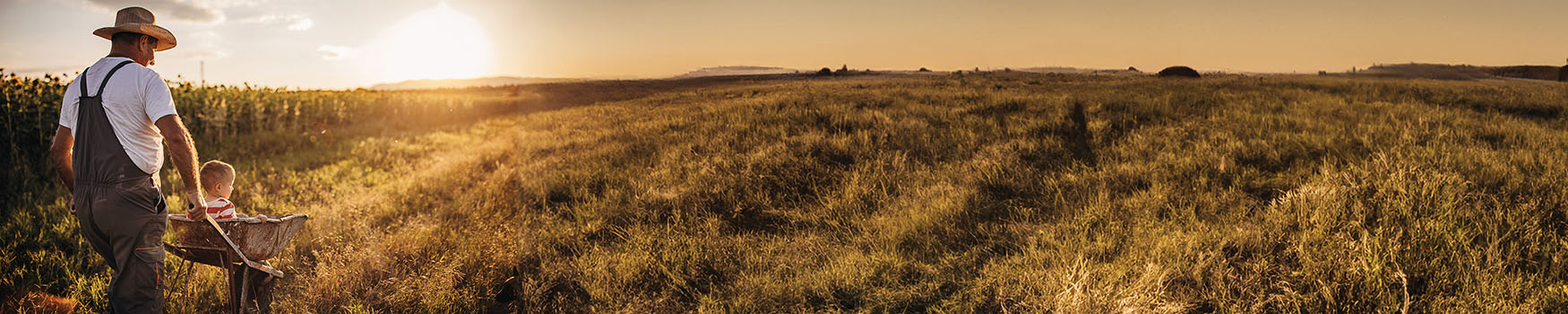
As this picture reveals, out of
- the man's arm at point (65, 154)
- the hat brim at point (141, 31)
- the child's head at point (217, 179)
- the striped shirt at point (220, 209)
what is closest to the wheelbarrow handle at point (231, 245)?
the striped shirt at point (220, 209)

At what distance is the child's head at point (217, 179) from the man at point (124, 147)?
20 cm

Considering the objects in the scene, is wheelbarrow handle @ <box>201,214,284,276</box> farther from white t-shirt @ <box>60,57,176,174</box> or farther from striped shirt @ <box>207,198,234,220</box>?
white t-shirt @ <box>60,57,176,174</box>

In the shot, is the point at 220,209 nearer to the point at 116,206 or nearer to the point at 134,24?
the point at 116,206

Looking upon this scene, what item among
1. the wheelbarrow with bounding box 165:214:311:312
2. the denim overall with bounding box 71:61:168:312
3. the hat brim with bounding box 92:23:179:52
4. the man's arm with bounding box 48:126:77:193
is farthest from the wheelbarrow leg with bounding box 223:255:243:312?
the hat brim with bounding box 92:23:179:52

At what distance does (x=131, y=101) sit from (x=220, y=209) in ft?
2.30

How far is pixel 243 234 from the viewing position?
3400mm

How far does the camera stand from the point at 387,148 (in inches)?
540

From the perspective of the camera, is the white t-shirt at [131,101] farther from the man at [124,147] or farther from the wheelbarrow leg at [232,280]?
the wheelbarrow leg at [232,280]

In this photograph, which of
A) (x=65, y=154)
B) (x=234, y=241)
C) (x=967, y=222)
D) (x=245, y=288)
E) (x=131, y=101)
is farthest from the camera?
(x=967, y=222)

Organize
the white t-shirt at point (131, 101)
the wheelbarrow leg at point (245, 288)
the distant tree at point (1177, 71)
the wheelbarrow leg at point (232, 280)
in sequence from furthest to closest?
the distant tree at point (1177, 71) → the wheelbarrow leg at point (245, 288) → the wheelbarrow leg at point (232, 280) → the white t-shirt at point (131, 101)

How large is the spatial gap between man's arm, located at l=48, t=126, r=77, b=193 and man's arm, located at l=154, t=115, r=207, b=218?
0.61 m

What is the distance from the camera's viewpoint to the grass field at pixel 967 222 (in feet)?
12.6

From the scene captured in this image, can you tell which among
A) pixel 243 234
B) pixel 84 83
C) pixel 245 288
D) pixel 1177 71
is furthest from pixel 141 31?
pixel 1177 71

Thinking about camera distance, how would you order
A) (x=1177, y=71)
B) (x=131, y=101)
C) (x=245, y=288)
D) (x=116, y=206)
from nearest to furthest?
1. (x=131, y=101)
2. (x=116, y=206)
3. (x=245, y=288)
4. (x=1177, y=71)
